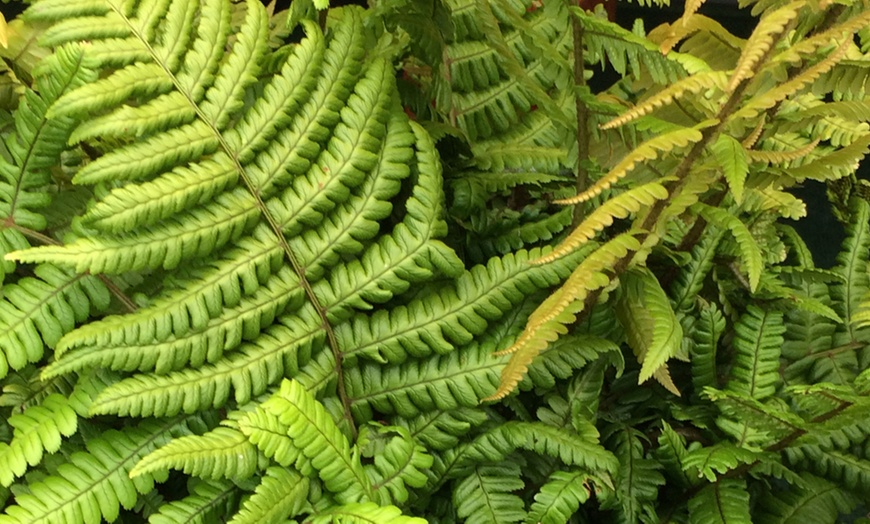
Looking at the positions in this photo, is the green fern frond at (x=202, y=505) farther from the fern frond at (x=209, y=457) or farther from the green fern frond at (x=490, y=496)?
the green fern frond at (x=490, y=496)

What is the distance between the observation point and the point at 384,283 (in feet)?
2.27

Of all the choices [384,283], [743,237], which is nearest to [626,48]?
[743,237]

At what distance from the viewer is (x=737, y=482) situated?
71cm

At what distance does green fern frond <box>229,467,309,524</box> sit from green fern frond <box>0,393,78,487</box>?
171 millimetres

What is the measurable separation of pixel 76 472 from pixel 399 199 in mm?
407

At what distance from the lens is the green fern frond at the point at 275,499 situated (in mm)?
576

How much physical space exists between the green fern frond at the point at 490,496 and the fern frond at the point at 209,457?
21cm

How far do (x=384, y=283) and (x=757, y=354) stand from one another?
0.40 meters

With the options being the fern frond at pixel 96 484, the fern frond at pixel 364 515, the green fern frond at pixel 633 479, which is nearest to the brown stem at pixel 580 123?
the green fern frond at pixel 633 479

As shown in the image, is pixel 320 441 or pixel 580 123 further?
pixel 580 123

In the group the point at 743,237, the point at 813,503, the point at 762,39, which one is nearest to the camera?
the point at 762,39

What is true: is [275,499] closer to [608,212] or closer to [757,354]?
[608,212]

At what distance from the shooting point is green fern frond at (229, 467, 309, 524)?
22.7 inches

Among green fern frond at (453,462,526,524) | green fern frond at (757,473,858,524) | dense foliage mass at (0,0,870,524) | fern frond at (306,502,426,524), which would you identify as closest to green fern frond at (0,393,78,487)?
dense foliage mass at (0,0,870,524)
